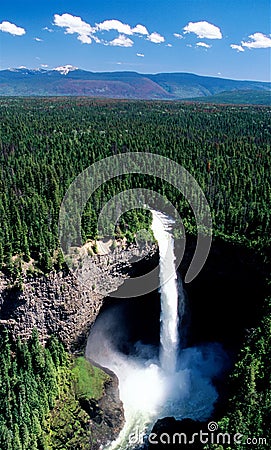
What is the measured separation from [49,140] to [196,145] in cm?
3084

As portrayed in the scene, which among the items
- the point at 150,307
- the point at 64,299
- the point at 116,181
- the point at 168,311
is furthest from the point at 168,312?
the point at 116,181

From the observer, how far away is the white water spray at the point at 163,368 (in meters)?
44.0

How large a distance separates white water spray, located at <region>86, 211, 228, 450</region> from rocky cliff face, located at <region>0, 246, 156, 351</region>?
5.86 meters

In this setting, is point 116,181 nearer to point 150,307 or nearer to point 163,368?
point 150,307

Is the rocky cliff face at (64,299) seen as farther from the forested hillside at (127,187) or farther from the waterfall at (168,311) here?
the waterfall at (168,311)

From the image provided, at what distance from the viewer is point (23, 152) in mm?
79188

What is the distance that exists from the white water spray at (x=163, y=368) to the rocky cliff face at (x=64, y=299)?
19.2 feet

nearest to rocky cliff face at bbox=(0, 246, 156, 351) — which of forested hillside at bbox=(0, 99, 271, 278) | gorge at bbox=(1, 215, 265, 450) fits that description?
gorge at bbox=(1, 215, 265, 450)

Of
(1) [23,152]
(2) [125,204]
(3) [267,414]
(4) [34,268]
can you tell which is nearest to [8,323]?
(4) [34,268]

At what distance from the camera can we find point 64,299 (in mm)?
Result: 43906

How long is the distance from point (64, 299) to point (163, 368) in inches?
622

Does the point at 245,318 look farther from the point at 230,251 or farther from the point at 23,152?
the point at 23,152

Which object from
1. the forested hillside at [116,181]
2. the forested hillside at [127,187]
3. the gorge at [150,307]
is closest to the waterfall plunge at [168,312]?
the gorge at [150,307]

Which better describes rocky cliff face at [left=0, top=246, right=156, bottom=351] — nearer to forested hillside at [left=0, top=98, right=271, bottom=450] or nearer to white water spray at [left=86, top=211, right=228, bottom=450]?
forested hillside at [left=0, top=98, right=271, bottom=450]
